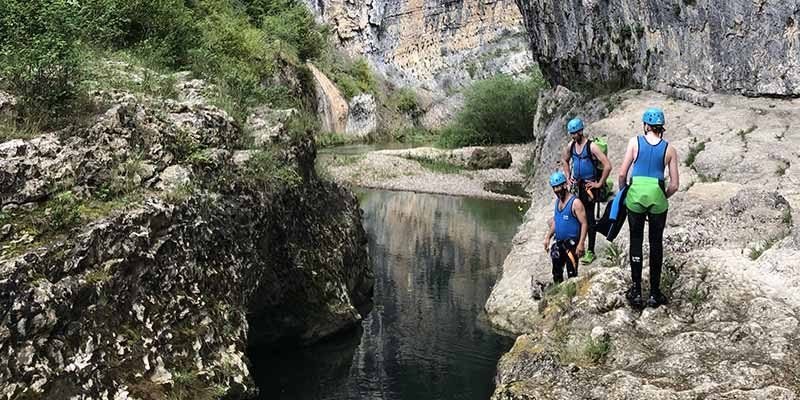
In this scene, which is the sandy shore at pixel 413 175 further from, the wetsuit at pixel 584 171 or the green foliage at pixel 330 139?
the wetsuit at pixel 584 171

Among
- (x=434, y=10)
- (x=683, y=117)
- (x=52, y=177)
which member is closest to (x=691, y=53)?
(x=683, y=117)

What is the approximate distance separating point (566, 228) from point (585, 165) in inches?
36.4

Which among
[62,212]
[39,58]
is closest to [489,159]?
[39,58]

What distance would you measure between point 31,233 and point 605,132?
16.4 meters

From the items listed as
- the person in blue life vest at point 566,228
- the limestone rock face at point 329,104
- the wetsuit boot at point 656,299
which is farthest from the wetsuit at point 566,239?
the limestone rock face at point 329,104

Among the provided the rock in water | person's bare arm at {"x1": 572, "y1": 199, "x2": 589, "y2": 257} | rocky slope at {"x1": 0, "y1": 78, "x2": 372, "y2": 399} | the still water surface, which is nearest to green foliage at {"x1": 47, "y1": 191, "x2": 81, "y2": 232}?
rocky slope at {"x1": 0, "y1": 78, "x2": 372, "y2": 399}

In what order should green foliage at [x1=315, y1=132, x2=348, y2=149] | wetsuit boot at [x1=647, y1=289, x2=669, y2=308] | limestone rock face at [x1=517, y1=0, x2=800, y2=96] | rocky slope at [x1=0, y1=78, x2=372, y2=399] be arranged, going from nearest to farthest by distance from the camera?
1. rocky slope at [x1=0, y1=78, x2=372, y2=399]
2. wetsuit boot at [x1=647, y1=289, x2=669, y2=308]
3. limestone rock face at [x1=517, y1=0, x2=800, y2=96]
4. green foliage at [x1=315, y1=132, x2=348, y2=149]

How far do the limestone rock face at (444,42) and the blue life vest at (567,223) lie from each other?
282 feet

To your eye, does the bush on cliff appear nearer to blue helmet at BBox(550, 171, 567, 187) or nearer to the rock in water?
blue helmet at BBox(550, 171, 567, 187)

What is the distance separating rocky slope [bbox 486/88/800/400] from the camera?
22.7 feet

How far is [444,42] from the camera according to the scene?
3925 inches

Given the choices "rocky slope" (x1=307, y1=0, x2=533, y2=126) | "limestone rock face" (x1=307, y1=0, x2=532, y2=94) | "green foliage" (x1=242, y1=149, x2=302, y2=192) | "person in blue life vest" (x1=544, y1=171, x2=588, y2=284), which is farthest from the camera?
"limestone rock face" (x1=307, y1=0, x2=532, y2=94)

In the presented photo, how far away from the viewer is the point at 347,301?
46.2 ft

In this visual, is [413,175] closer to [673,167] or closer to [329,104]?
[329,104]
